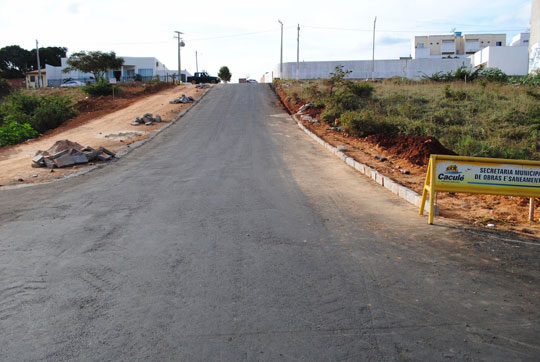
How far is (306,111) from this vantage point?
23.6 metres

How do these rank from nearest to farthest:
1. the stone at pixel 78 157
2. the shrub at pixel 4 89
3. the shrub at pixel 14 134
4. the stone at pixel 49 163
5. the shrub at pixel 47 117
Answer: the stone at pixel 49 163, the stone at pixel 78 157, the shrub at pixel 14 134, the shrub at pixel 47 117, the shrub at pixel 4 89

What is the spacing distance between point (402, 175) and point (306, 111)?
1385cm

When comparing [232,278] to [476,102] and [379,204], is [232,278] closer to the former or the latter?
[379,204]

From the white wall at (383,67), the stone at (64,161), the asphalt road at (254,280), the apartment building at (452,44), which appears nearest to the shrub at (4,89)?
the white wall at (383,67)

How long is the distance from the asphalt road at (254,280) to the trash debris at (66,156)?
3526 millimetres

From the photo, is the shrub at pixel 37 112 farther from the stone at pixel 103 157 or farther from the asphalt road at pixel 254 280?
the asphalt road at pixel 254 280

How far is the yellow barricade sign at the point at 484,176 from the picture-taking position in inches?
257

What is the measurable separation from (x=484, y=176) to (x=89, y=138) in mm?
15870

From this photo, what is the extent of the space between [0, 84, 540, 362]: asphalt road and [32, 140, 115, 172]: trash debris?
3.53 m

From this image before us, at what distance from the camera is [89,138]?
716 inches

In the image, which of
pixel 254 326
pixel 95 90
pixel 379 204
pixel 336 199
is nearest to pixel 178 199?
pixel 336 199

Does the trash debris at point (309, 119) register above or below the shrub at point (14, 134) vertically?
above

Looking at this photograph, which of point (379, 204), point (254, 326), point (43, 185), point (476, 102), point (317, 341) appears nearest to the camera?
point (317, 341)


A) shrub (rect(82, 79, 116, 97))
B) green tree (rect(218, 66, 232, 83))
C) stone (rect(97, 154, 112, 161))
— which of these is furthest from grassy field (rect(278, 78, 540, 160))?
green tree (rect(218, 66, 232, 83))
